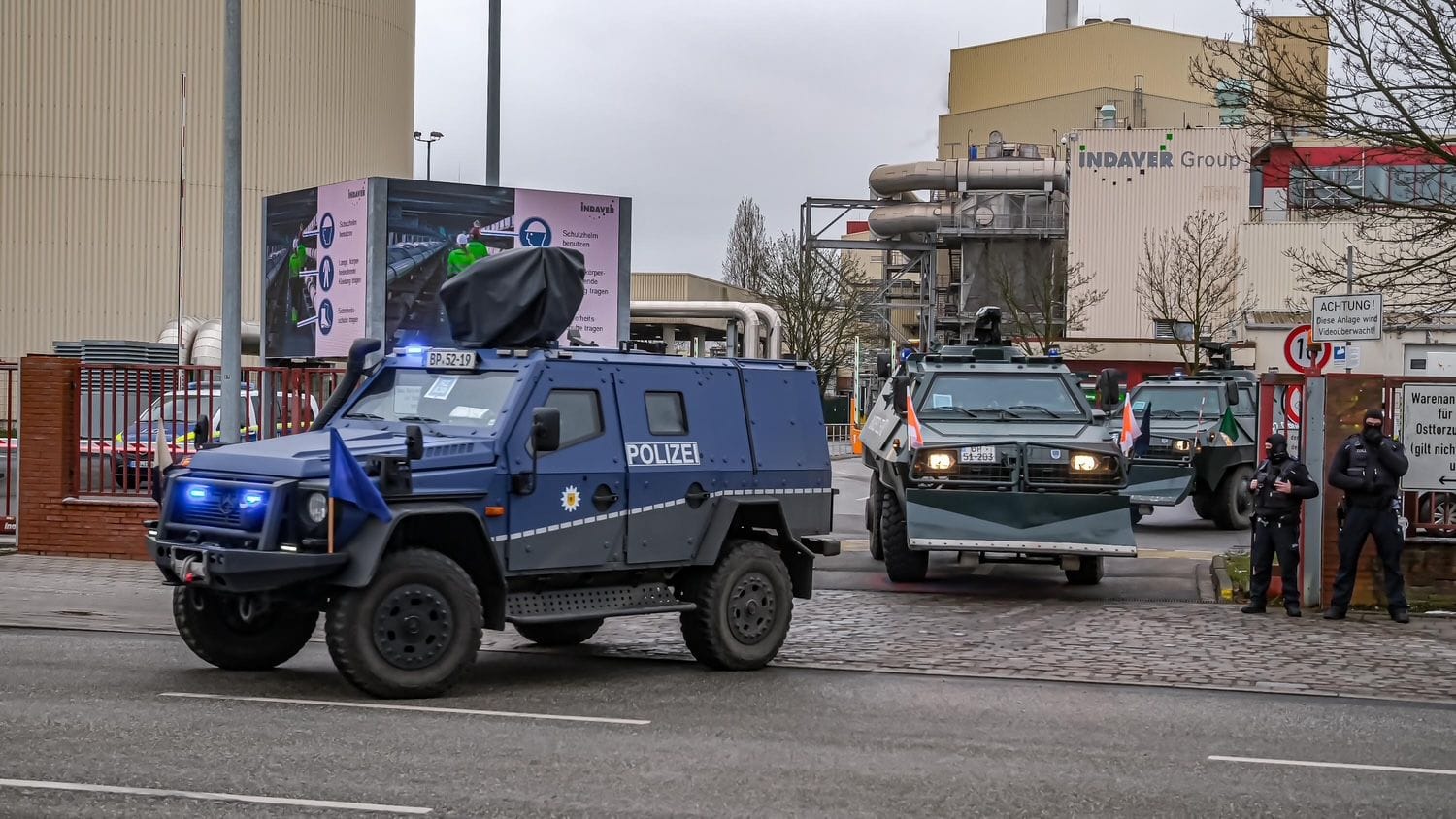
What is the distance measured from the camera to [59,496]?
18469mm

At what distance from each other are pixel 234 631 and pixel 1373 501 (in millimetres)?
9327

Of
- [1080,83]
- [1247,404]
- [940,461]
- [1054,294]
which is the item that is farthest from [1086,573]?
[1080,83]

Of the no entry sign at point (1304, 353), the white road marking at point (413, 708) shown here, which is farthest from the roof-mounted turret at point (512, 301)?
the no entry sign at point (1304, 353)

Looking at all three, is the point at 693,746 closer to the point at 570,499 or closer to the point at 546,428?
the point at 546,428

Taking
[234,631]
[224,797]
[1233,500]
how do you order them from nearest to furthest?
1. [224,797]
2. [234,631]
3. [1233,500]

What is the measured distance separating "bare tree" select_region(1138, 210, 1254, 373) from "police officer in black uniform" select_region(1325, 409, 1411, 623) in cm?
3815

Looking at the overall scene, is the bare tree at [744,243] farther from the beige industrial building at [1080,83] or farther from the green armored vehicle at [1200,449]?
the green armored vehicle at [1200,449]

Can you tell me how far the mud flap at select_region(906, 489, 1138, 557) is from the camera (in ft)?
52.6

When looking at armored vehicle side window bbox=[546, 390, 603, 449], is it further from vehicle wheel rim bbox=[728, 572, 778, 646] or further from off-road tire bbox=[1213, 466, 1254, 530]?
off-road tire bbox=[1213, 466, 1254, 530]

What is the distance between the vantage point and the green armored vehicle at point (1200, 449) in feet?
79.0

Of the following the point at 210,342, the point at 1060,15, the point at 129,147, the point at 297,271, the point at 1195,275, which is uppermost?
the point at 1060,15

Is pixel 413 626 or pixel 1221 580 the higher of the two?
pixel 413 626

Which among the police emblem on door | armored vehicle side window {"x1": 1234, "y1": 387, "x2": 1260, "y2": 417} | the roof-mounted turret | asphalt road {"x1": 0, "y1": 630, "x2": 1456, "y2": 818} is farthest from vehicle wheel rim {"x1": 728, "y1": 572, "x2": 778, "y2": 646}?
armored vehicle side window {"x1": 1234, "y1": 387, "x2": 1260, "y2": 417}

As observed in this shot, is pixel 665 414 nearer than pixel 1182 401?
Yes
